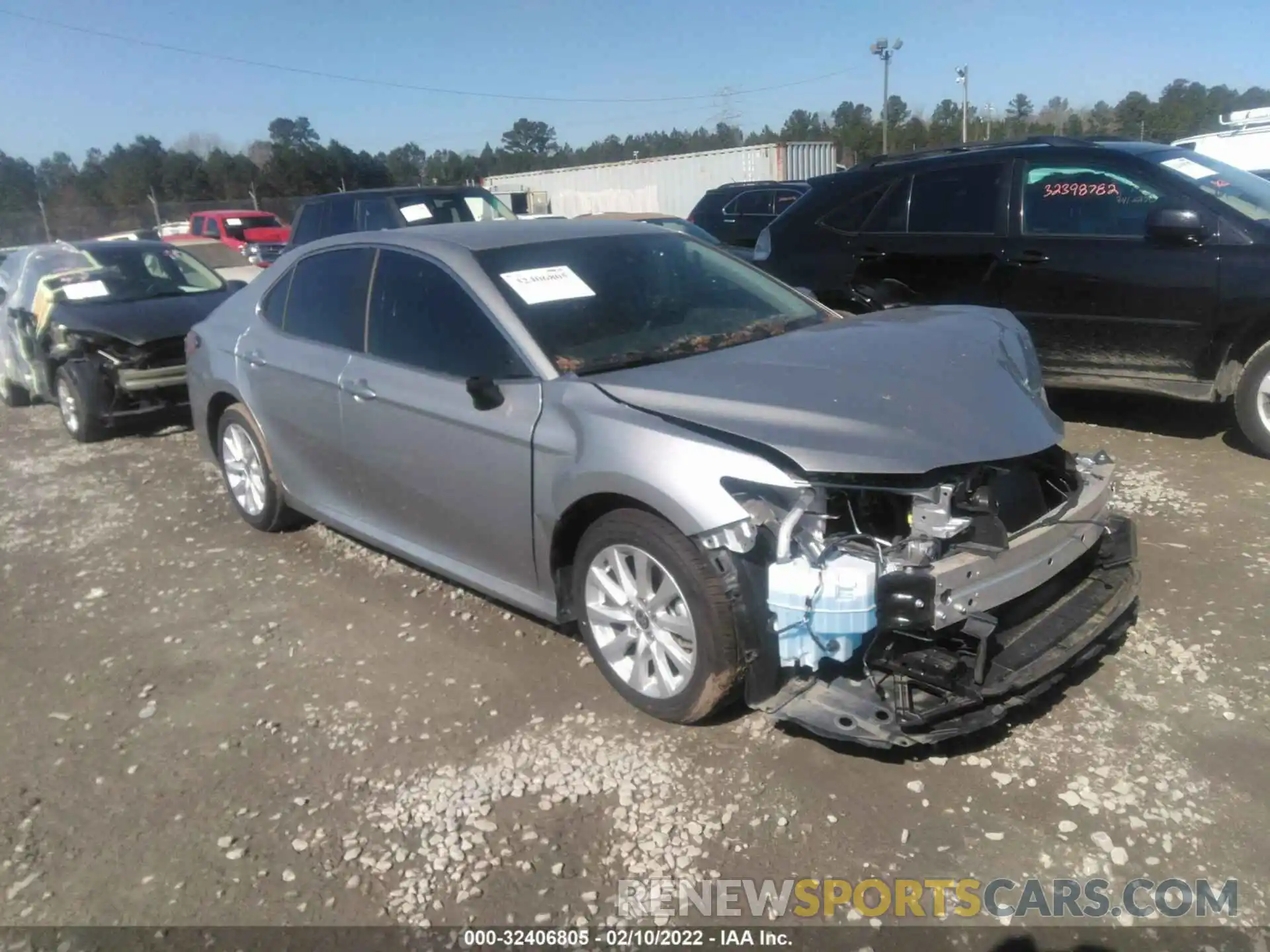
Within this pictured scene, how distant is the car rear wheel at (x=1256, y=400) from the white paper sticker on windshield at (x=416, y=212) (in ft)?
28.8

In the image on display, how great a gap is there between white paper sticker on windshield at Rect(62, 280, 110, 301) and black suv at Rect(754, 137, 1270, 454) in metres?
5.89

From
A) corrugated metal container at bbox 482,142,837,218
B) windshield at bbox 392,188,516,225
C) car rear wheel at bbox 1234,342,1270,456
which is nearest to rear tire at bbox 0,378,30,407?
windshield at bbox 392,188,516,225

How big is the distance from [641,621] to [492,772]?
692 millimetres

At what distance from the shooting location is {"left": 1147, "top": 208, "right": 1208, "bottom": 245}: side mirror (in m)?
5.53

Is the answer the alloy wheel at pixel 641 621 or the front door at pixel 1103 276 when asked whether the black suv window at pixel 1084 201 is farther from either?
the alloy wheel at pixel 641 621

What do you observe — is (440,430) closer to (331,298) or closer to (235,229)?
(331,298)

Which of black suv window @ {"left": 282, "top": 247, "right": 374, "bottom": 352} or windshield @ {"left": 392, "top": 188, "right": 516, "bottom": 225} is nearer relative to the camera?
black suv window @ {"left": 282, "top": 247, "right": 374, "bottom": 352}

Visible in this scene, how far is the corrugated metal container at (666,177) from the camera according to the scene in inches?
1120

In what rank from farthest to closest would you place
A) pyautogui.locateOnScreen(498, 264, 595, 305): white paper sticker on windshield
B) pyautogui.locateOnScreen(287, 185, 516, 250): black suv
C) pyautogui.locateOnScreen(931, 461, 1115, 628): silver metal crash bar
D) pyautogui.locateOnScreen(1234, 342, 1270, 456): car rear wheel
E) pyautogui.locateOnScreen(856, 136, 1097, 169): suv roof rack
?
pyautogui.locateOnScreen(287, 185, 516, 250): black suv
pyautogui.locateOnScreen(856, 136, 1097, 169): suv roof rack
pyautogui.locateOnScreen(1234, 342, 1270, 456): car rear wheel
pyautogui.locateOnScreen(498, 264, 595, 305): white paper sticker on windshield
pyautogui.locateOnScreen(931, 461, 1115, 628): silver metal crash bar

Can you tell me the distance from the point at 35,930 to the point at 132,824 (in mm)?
453

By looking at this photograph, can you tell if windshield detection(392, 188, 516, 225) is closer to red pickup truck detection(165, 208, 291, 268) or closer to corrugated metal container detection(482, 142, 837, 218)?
red pickup truck detection(165, 208, 291, 268)

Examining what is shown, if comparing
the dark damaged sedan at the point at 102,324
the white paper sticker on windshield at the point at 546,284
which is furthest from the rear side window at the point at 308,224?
the white paper sticker on windshield at the point at 546,284

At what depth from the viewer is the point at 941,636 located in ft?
9.92

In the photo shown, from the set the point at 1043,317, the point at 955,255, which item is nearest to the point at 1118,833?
the point at 1043,317
